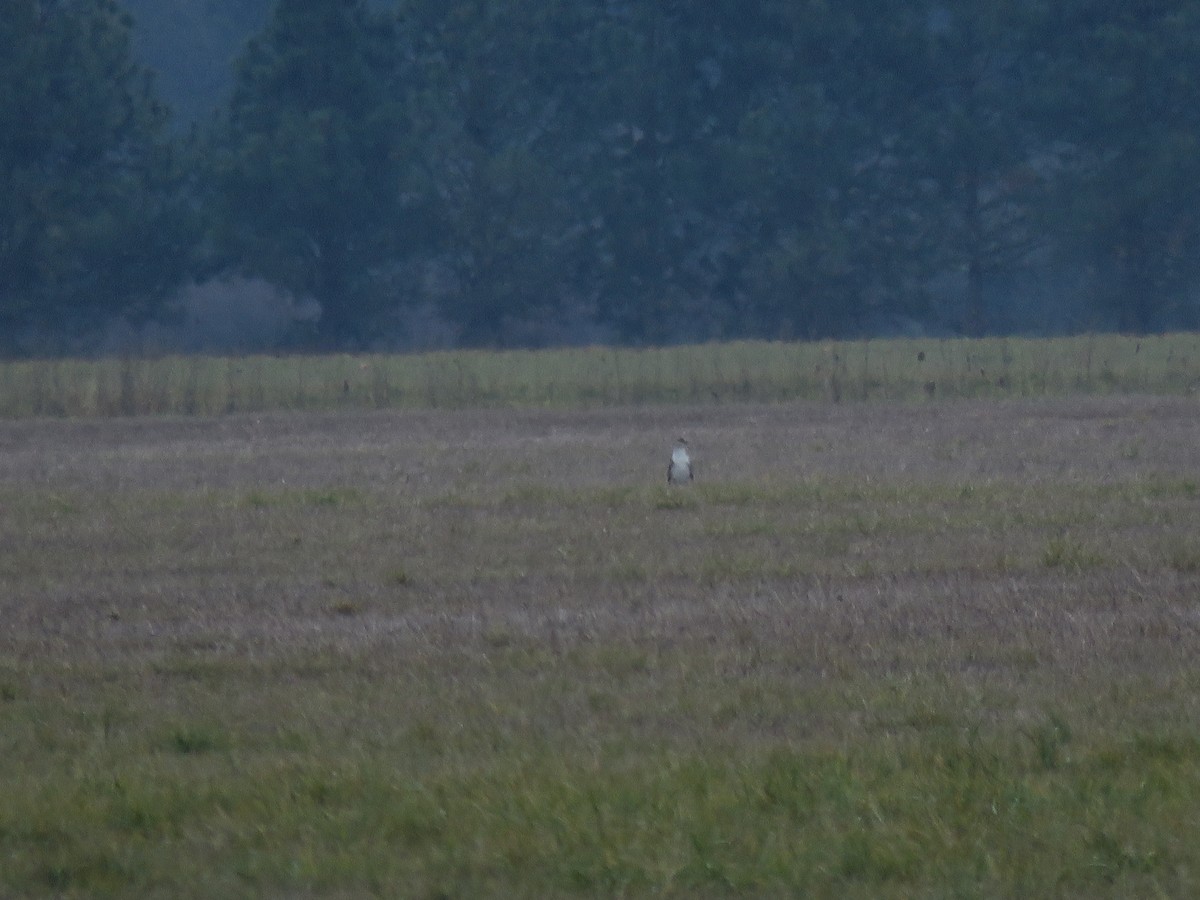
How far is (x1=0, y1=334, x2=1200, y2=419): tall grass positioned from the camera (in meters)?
27.4

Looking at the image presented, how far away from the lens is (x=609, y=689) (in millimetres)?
7738

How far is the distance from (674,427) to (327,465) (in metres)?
5.68

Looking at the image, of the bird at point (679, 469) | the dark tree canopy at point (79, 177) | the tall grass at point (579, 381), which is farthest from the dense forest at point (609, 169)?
the bird at point (679, 469)

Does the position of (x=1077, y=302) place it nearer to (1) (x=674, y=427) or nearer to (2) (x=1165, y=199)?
(2) (x=1165, y=199)

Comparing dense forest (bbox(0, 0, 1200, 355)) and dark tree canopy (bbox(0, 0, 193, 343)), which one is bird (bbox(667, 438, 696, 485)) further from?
dark tree canopy (bbox(0, 0, 193, 343))

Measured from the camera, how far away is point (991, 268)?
5497cm

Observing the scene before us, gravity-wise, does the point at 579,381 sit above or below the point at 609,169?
below

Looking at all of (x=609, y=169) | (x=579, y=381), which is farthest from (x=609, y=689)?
(x=609, y=169)

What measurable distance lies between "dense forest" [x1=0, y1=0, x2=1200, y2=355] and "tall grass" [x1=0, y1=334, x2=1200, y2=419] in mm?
19066

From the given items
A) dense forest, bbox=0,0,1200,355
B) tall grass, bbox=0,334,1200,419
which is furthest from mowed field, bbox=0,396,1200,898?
dense forest, bbox=0,0,1200,355

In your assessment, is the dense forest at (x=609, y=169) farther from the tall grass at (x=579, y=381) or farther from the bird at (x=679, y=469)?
the bird at (x=679, y=469)

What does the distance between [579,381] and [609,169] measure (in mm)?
27261

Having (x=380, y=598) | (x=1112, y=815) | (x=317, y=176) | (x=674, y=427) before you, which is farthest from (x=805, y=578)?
(x=317, y=176)

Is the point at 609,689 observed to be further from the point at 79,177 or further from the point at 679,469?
the point at 79,177
